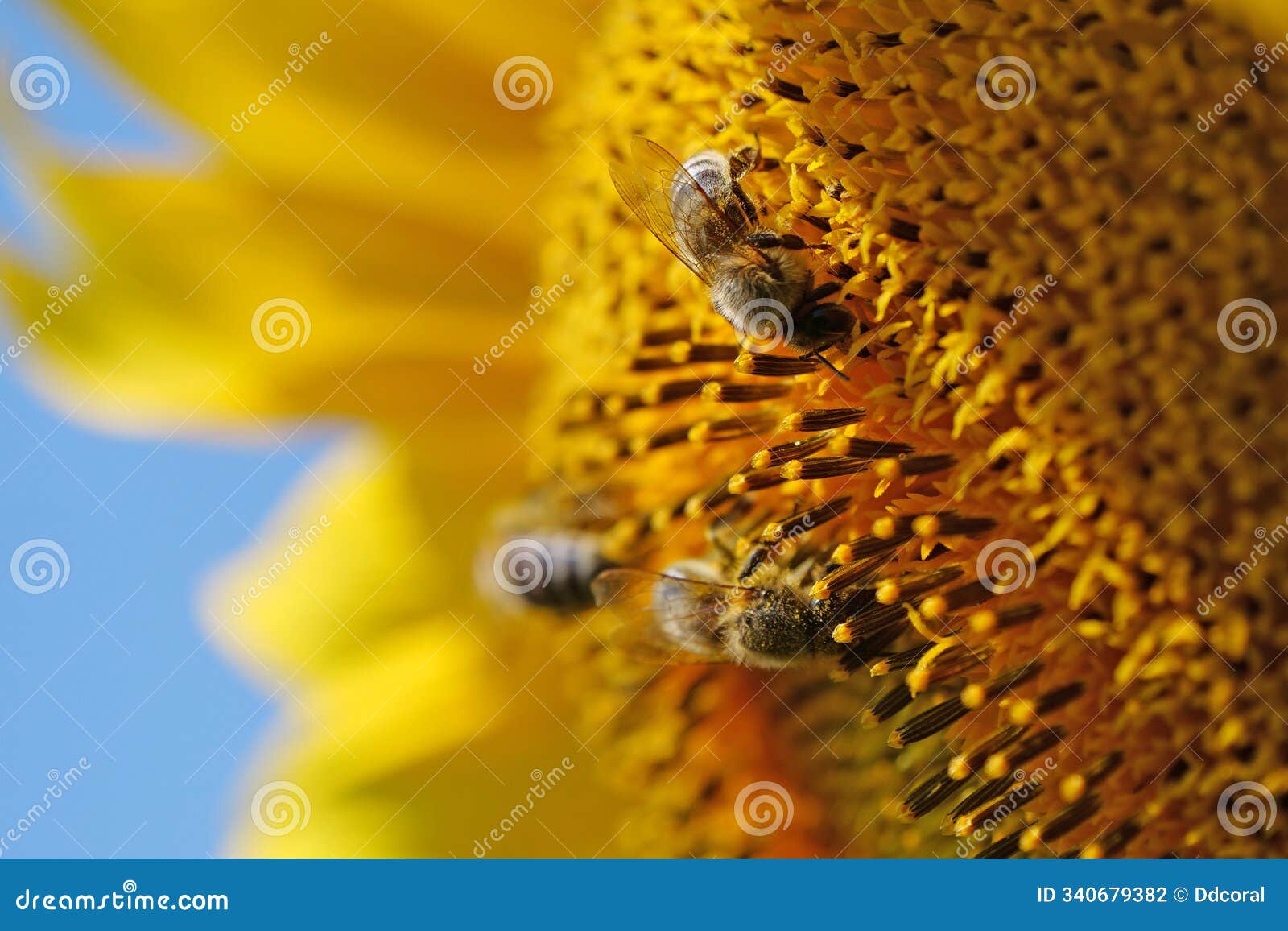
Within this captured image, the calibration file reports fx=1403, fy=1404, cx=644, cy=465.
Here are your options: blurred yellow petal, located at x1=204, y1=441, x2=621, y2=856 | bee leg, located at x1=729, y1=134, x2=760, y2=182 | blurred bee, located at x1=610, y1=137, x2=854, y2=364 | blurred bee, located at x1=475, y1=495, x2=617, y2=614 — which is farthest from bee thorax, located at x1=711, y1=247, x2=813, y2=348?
blurred yellow petal, located at x1=204, y1=441, x2=621, y2=856

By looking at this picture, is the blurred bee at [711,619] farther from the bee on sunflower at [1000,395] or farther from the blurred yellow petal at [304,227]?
the blurred yellow petal at [304,227]

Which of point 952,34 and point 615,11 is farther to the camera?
point 615,11

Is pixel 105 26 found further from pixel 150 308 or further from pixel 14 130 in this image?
pixel 150 308

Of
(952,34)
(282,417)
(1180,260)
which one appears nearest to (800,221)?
(952,34)

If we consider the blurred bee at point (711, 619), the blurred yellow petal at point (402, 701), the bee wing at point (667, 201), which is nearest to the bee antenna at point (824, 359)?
the bee wing at point (667, 201)

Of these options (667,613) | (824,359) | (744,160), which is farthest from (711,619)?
(744,160)

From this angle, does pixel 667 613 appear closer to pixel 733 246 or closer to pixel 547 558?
pixel 547 558
